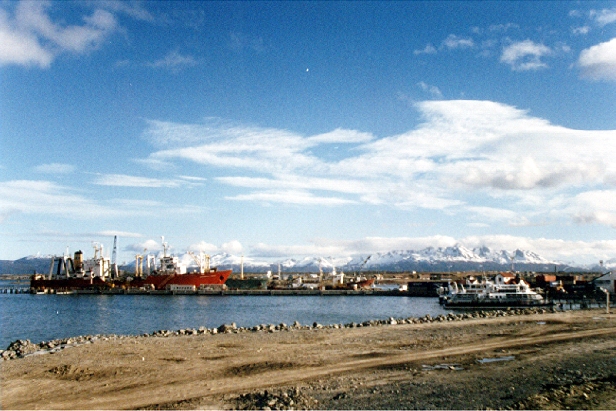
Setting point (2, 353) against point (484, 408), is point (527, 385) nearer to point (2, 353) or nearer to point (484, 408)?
point (484, 408)

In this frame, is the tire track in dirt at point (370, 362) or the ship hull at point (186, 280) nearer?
the tire track in dirt at point (370, 362)

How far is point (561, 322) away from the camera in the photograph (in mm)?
40000

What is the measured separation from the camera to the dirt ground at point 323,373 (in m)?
16.0

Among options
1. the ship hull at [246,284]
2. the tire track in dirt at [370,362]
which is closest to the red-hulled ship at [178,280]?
the ship hull at [246,284]

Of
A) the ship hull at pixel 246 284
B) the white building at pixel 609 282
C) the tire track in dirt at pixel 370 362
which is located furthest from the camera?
the ship hull at pixel 246 284

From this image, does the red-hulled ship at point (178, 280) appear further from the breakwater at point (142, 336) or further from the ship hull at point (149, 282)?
the breakwater at point (142, 336)

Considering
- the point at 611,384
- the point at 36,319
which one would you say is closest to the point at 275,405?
the point at 611,384

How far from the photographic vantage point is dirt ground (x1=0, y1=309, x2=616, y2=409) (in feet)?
52.6

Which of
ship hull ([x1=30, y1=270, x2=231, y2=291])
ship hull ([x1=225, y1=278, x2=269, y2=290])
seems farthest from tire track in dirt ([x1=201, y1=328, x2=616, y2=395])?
ship hull ([x1=225, y1=278, x2=269, y2=290])

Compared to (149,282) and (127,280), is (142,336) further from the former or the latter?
(127,280)

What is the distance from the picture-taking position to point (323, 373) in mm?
20078

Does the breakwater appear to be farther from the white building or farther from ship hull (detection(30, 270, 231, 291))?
ship hull (detection(30, 270, 231, 291))

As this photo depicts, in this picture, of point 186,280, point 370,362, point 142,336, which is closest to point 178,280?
point 186,280

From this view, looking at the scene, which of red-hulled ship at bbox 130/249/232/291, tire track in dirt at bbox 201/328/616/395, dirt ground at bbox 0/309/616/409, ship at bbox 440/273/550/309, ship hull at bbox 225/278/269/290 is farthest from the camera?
ship hull at bbox 225/278/269/290
